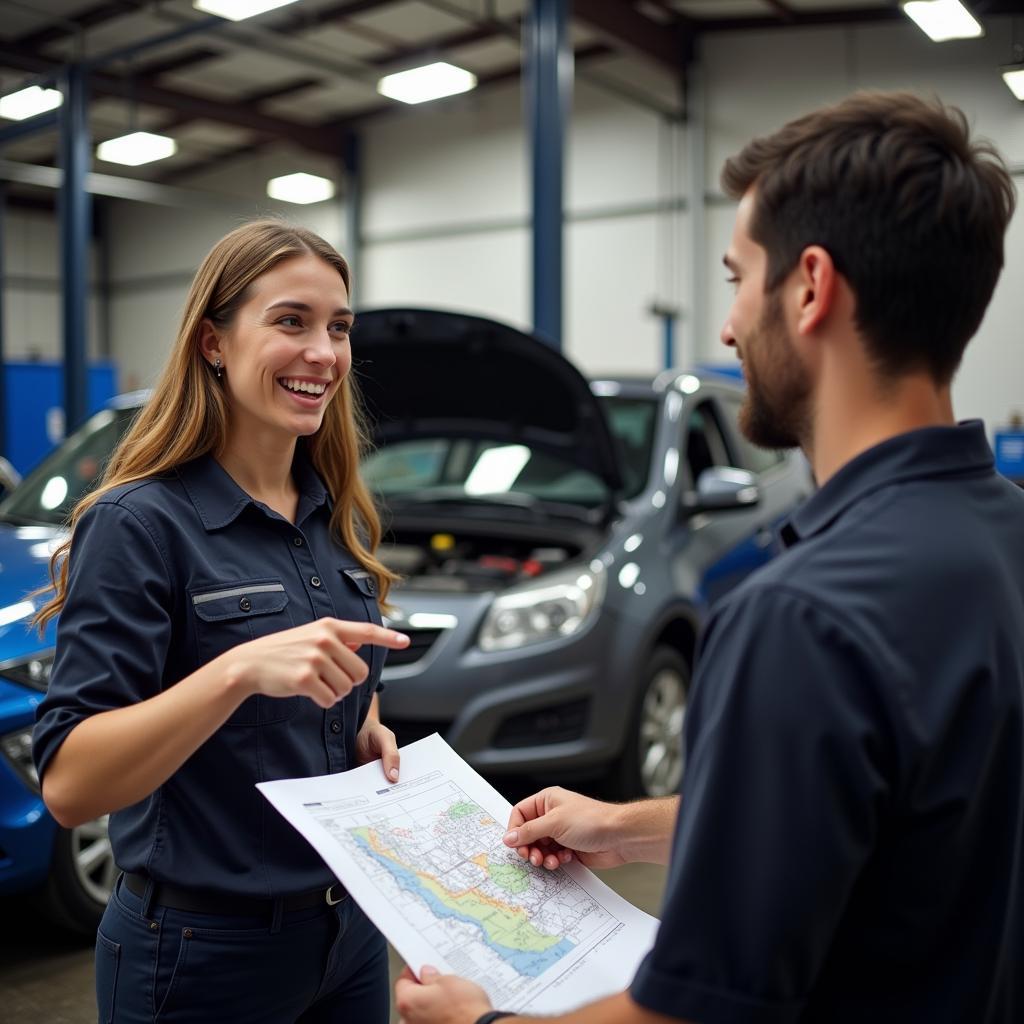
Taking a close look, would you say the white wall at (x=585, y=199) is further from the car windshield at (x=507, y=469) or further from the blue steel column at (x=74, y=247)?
the car windshield at (x=507, y=469)

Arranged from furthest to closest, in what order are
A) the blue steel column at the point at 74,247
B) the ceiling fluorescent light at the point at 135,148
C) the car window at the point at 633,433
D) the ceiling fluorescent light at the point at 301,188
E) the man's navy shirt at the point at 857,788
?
the ceiling fluorescent light at the point at 301,188 < the ceiling fluorescent light at the point at 135,148 < the blue steel column at the point at 74,247 < the car window at the point at 633,433 < the man's navy shirt at the point at 857,788

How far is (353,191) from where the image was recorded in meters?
16.4

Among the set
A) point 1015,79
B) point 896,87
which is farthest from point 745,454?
point 896,87

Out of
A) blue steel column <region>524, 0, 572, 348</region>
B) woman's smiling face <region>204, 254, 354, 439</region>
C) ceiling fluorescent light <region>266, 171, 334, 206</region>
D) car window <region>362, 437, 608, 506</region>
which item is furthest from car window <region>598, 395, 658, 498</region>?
ceiling fluorescent light <region>266, 171, 334, 206</region>

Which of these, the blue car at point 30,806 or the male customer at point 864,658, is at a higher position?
the male customer at point 864,658

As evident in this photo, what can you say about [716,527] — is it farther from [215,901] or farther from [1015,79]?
[215,901]

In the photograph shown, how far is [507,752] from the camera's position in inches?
150

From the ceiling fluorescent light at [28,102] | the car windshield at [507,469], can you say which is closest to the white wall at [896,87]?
the car windshield at [507,469]

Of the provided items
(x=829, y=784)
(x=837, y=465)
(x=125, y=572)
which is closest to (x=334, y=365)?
(x=125, y=572)

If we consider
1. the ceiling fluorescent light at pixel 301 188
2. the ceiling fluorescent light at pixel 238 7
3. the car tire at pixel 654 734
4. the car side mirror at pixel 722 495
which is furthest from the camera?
the ceiling fluorescent light at pixel 301 188

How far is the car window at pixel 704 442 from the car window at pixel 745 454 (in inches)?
3.2

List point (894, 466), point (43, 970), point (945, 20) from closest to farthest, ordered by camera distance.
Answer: point (894, 466)
point (43, 970)
point (945, 20)

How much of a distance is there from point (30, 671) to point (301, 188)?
13.8 meters

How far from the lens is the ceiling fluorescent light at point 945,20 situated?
3549mm
